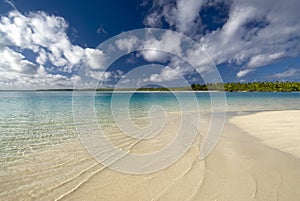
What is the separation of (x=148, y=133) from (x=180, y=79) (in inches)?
124

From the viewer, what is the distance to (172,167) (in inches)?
183

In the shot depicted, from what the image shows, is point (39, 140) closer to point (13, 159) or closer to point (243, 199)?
point (13, 159)

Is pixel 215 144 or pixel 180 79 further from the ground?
pixel 180 79

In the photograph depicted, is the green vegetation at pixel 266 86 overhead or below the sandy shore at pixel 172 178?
overhead

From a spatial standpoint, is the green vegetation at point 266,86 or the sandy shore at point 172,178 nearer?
the sandy shore at point 172,178

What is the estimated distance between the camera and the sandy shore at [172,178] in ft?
10.9

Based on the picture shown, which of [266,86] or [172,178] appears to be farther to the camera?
[266,86]

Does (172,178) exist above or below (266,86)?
below

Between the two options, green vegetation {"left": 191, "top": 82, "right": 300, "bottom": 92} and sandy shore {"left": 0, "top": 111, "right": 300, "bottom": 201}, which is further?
green vegetation {"left": 191, "top": 82, "right": 300, "bottom": 92}

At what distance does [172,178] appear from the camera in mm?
4004

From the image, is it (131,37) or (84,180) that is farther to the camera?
(131,37)

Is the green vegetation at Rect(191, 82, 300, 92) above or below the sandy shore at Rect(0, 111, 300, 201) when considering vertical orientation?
above

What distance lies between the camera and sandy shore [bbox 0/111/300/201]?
3.33m

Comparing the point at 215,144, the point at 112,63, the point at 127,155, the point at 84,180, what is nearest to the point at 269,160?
the point at 215,144
